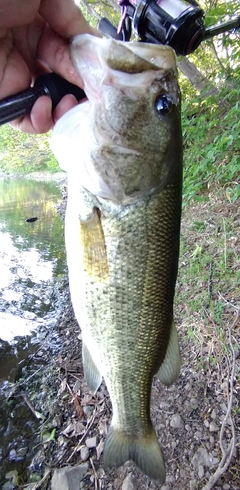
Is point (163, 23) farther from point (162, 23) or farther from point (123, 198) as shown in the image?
point (123, 198)

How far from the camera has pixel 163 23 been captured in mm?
2326

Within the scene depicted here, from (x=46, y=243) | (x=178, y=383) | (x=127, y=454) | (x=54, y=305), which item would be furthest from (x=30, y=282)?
(x=127, y=454)

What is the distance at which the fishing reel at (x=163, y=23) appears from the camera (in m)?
2.28

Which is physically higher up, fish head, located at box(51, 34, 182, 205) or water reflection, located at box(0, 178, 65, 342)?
fish head, located at box(51, 34, 182, 205)

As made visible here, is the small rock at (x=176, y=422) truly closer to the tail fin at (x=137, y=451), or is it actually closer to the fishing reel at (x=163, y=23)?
the tail fin at (x=137, y=451)

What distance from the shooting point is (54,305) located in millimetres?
6051

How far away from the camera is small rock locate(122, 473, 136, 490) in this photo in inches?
100

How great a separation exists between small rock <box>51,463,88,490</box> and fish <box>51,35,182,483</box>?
168 centimetres

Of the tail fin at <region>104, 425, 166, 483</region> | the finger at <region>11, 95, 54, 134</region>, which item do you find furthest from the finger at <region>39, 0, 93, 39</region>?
the tail fin at <region>104, 425, 166, 483</region>

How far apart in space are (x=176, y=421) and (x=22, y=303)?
3.92m

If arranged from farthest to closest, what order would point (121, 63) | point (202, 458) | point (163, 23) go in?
point (202, 458) → point (163, 23) → point (121, 63)

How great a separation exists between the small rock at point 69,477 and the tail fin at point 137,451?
131cm

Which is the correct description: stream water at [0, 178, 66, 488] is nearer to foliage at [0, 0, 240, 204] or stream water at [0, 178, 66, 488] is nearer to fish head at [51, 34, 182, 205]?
foliage at [0, 0, 240, 204]

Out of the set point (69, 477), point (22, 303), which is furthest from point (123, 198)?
point (22, 303)
